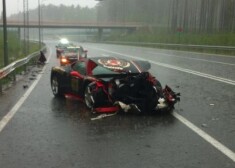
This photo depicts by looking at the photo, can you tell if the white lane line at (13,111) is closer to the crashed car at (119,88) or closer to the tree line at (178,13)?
the crashed car at (119,88)

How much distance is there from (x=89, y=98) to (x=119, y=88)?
87 centimetres

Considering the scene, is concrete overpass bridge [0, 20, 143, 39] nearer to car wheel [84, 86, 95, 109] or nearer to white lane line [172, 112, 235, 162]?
car wheel [84, 86, 95, 109]

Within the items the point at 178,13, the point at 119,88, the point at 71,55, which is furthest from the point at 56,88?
the point at 178,13

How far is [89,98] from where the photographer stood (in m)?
10.0

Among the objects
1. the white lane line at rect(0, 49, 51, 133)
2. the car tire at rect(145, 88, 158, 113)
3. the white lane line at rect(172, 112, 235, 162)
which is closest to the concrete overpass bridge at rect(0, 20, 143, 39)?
the white lane line at rect(0, 49, 51, 133)

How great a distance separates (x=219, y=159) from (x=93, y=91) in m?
4.38

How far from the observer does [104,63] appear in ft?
34.8

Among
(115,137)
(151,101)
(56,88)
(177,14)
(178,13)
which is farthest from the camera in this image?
(178,13)

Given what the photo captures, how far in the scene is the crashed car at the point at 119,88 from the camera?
31.2 ft

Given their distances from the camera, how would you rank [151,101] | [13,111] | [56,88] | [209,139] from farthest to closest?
[56,88]
[13,111]
[151,101]
[209,139]

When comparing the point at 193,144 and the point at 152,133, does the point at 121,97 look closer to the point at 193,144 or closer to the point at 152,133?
the point at 152,133

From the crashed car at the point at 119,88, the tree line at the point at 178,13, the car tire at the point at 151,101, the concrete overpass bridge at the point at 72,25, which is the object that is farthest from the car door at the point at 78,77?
the concrete overpass bridge at the point at 72,25

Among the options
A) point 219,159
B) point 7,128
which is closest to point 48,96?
point 7,128

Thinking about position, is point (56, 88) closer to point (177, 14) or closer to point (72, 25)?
point (177, 14)
